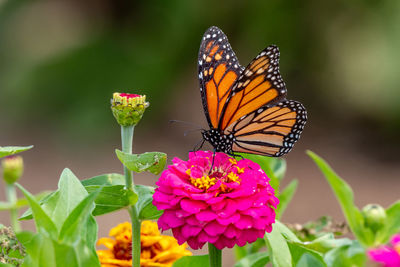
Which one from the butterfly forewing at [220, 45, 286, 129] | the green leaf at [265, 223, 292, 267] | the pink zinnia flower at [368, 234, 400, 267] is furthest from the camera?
the butterfly forewing at [220, 45, 286, 129]

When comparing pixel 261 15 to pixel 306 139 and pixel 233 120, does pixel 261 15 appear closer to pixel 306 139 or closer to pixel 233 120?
pixel 306 139

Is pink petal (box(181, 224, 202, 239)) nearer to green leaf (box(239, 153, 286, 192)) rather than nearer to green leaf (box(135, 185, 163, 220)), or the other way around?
green leaf (box(135, 185, 163, 220))

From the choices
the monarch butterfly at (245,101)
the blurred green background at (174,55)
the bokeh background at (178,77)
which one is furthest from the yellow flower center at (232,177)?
the blurred green background at (174,55)

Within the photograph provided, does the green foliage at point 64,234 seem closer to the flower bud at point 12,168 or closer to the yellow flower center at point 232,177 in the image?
the yellow flower center at point 232,177

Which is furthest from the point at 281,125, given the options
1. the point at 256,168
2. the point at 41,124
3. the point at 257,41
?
the point at 41,124

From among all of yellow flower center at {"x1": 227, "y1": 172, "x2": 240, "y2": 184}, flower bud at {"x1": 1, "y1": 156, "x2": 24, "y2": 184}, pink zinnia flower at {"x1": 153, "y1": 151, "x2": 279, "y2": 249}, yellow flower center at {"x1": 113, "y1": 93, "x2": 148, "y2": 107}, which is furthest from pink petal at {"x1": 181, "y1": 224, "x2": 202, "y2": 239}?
flower bud at {"x1": 1, "y1": 156, "x2": 24, "y2": 184}
